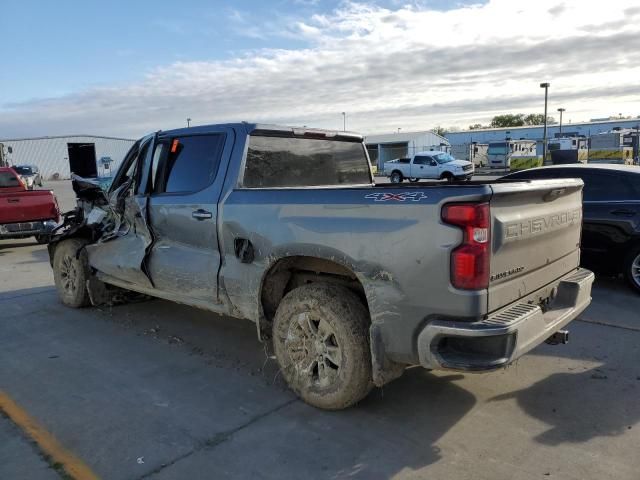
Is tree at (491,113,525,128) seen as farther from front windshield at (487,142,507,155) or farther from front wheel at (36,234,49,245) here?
front wheel at (36,234,49,245)

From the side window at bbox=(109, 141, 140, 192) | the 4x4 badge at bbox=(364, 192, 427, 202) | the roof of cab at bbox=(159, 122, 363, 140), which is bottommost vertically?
the 4x4 badge at bbox=(364, 192, 427, 202)

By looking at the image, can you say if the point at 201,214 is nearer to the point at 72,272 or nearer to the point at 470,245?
the point at 470,245

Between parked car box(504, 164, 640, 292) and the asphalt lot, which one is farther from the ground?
parked car box(504, 164, 640, 292)

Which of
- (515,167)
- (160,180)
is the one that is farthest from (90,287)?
(515,167)

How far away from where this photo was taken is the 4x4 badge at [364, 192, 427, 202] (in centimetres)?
320

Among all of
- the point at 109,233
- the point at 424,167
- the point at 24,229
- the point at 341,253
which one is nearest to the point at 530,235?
the point at 341,253

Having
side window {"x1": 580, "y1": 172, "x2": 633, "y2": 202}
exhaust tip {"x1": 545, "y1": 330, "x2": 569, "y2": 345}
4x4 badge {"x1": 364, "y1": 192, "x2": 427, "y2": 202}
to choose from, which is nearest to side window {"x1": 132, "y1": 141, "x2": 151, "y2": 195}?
4x4 badge {"x1": 364, "y1": 192, "x2": 427, "y2": 202}

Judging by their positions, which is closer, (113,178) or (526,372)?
(526,372)

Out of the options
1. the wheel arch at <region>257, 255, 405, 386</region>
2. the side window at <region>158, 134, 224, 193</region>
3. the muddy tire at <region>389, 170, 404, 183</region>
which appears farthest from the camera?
the muddy tire at <region>389, 170, 404, 183</region>

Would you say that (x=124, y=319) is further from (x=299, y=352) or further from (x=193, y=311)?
(x=299, y=352)

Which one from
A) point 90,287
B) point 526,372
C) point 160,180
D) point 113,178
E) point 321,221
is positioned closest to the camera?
point 321,221

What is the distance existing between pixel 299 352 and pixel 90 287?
351 centimetres

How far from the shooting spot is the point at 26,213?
11.5 metres

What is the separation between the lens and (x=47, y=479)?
307cm
